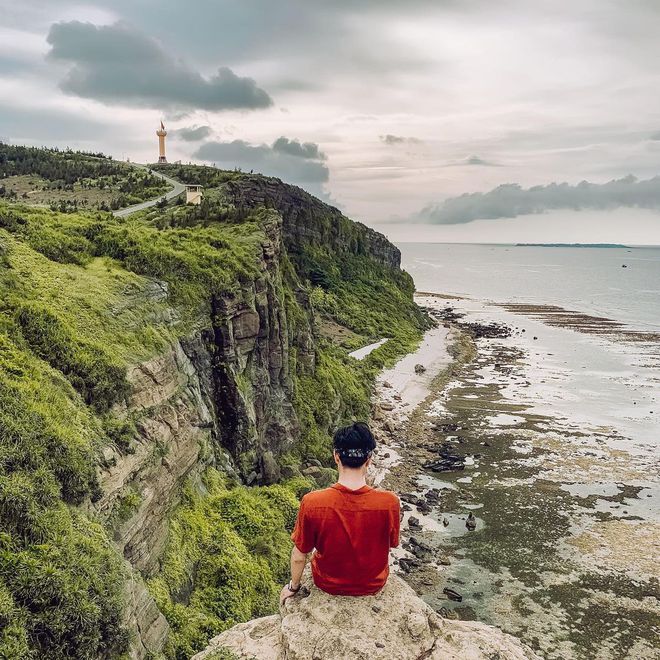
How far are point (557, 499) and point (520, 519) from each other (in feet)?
13.9

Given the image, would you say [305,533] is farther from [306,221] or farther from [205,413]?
[306,221]

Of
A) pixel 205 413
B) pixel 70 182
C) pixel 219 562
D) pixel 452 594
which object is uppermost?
pixel 70 182

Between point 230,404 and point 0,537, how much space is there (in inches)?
669

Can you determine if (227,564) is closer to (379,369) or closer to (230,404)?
(230,404)

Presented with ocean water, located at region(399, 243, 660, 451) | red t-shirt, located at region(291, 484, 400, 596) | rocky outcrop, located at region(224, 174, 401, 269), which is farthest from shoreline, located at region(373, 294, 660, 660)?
rocky outcrop, located at region(224, 174, 401, 269)

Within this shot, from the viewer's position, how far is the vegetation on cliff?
9.70m

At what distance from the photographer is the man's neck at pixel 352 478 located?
6656mm

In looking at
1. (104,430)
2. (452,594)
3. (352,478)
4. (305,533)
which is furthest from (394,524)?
(452,594)

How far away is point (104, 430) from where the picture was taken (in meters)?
14.5

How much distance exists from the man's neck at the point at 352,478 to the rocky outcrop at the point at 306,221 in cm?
6391

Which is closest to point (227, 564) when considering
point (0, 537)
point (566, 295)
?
point (0, 537)

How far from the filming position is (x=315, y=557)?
7.21m

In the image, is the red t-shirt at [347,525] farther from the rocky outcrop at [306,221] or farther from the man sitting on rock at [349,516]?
the rocky outcrop at [306,221]

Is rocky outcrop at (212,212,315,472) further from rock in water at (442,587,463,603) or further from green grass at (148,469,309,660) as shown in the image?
rock in water at (442,587,463,603)
